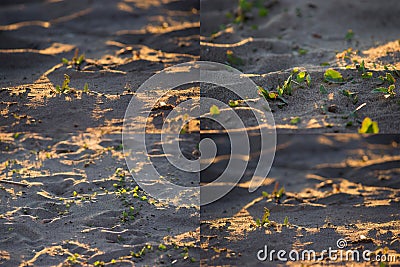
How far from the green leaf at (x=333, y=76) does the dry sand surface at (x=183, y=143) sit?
0.15ft

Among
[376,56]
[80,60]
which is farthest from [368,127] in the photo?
[80,60]

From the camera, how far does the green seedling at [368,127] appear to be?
2770mm

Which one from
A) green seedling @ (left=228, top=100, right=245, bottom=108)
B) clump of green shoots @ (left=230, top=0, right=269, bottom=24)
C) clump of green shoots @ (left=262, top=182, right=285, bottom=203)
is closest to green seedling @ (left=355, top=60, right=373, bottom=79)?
green seedling @ (left=228, top=100, right=245, bottom=108)

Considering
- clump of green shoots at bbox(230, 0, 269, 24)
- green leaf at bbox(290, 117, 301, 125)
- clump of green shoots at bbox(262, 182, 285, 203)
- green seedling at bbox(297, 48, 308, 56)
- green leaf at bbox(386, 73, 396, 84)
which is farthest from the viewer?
clump of green shoots at bbox(230, 0, 269, 24)

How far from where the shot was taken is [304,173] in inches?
156

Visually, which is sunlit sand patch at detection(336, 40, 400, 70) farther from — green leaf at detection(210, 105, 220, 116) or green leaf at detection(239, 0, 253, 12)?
green leaf at detection(239, 0, 253, 12)

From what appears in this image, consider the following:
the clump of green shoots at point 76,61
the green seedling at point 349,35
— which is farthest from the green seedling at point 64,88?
the green seedling at point 349,35

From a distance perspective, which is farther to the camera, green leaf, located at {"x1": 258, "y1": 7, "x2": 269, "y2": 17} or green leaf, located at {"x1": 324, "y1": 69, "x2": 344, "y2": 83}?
green leaf, located at {"x1": 258, "y1": 7, "x2": 269, "y2": 17}

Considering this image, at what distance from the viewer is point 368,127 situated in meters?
2.77

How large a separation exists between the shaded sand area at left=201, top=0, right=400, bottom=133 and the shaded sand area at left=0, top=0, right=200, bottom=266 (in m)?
0.38

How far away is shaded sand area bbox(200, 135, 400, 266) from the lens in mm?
2689

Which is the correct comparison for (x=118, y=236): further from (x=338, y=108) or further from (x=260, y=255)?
(x=338, y=108)

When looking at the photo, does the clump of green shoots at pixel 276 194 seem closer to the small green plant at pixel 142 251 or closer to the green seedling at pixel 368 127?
the green seedling at pixel 368 127

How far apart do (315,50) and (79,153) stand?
166cm
